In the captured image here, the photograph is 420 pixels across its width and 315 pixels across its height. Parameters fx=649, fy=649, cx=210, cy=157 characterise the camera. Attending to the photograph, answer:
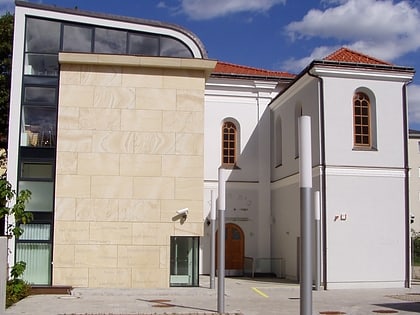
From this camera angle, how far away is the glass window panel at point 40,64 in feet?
77.5

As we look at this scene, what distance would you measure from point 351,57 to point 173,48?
7218mm

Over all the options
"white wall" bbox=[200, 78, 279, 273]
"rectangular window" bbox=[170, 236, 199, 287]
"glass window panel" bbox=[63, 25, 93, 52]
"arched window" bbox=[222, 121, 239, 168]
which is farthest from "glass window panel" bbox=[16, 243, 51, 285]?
"arched window" bbox=[222, 121, 239, 168]

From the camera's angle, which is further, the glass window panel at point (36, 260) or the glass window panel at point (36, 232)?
the glass window panel at point (36, 232)

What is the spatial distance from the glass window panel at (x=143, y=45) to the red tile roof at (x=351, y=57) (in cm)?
685

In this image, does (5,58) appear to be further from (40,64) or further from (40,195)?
(40,195)

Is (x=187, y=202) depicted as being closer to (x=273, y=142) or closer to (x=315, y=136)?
(x=315, y=136)

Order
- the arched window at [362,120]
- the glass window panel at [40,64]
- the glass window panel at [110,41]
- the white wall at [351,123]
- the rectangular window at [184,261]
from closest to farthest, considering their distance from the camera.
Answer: the rectangular window at [184,261] < the glass window panel at [40,64] < the white wall at [351,123] < the glass window panel at [110,41] < the arched window at [362,120]

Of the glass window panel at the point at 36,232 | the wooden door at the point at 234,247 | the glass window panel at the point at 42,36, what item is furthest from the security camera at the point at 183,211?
the wooden door at the point at 234,247

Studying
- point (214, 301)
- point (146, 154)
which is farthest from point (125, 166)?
point (214, 301)

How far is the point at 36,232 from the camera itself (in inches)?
891

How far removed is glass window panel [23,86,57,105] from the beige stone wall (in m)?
0.46

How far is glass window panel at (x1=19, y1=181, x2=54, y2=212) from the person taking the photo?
22.8 m

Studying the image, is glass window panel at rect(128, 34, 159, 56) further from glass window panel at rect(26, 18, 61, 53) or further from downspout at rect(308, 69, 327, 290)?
downspout at rect(308, 69, 327, 290)

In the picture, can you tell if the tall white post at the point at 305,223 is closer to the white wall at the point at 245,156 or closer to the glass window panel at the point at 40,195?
the glass window panel at the point at 40,195
